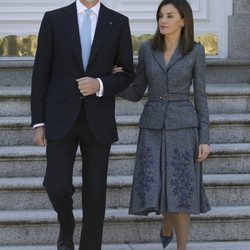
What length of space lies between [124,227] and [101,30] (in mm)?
1532

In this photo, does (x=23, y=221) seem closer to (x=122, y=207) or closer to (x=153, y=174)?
(x=122, y=207)

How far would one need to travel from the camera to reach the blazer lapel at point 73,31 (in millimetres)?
4305

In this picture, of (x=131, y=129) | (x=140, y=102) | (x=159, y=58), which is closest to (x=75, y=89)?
(x=159, y=58)

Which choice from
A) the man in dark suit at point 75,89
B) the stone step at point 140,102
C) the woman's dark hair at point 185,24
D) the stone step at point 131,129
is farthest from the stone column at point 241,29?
the man in dark suit at point 75,89

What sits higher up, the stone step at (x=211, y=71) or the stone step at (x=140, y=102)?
the stone step at (x=211, y=71)

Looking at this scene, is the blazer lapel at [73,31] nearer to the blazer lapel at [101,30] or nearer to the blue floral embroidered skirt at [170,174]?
the blazer lapel at [101,30]

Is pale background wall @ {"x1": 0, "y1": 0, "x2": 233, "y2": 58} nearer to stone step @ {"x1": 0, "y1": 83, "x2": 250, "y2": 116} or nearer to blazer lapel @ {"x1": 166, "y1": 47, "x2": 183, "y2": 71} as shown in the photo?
stone step @ {"x1": 0, "y1": 83, "x2": 250, "y2": 116}

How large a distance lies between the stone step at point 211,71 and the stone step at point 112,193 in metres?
→ 1.39

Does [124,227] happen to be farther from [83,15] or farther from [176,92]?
[83,15]

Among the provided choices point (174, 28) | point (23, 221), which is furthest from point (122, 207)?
point (174, 28)

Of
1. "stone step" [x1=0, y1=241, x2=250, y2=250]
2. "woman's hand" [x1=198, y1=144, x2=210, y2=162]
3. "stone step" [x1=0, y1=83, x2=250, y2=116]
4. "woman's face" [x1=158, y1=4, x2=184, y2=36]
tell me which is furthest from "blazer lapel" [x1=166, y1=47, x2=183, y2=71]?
"stone step" [x1=0, y1=83, x2=250, y2=116]

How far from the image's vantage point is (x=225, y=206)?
5.47 metres

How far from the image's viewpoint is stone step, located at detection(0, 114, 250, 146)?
19.3ft

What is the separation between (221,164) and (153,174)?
125cm
